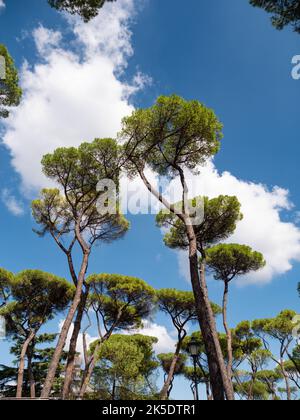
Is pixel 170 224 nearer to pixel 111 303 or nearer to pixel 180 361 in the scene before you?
pixel 111 303

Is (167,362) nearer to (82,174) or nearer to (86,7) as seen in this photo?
(82,174)

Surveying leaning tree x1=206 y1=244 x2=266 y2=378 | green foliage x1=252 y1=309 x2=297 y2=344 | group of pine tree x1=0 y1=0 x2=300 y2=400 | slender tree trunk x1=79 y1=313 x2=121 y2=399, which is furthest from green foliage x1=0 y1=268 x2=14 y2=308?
green foliage x1=252 y1=309 x2=297 y2=344

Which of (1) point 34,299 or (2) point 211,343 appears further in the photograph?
(1) point 34,299

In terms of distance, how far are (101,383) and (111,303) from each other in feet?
13.4

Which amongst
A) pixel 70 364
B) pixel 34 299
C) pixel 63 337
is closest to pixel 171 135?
pixel 63 337

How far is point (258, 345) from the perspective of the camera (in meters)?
23.0

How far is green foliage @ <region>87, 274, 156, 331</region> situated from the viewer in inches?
716

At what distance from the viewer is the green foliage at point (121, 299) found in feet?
59.7

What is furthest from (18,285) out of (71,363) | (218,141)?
(218,141)

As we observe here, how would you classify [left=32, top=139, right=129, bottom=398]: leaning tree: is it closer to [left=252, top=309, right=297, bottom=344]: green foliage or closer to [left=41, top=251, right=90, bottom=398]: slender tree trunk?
[left=41, top=251, right=90, bottom=398]: slender tree trunk

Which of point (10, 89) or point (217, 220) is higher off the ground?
point (10, 89)

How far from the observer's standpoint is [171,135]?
1062 cm

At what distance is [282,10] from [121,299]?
50.2 feet

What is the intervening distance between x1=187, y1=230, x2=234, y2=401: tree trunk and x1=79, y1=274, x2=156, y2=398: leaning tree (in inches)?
419
